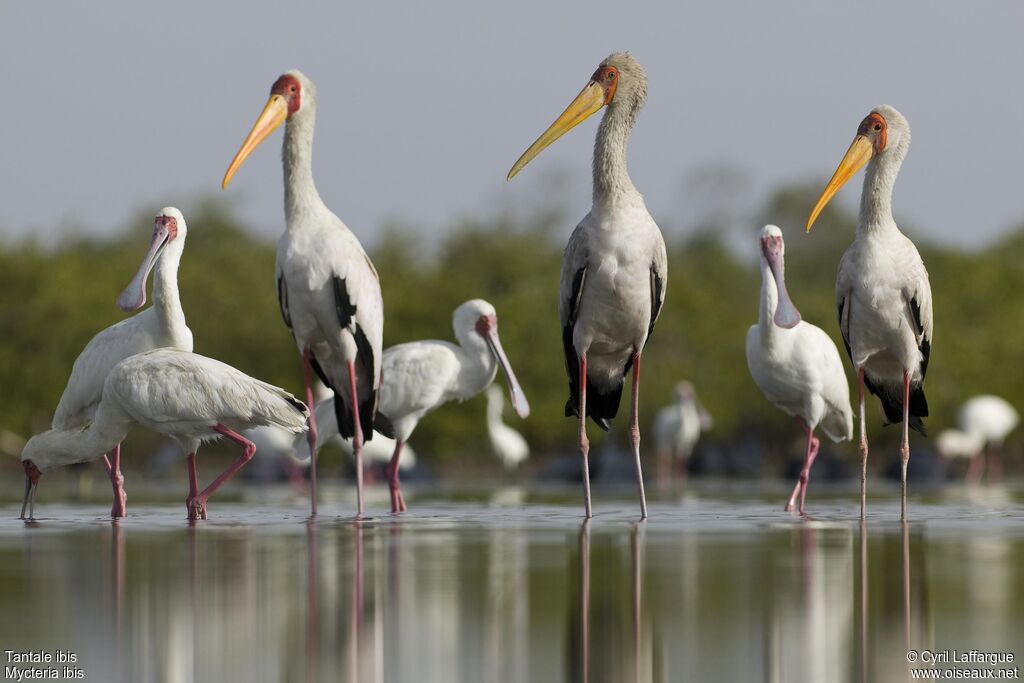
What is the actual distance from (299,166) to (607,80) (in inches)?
92.6

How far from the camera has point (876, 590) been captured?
6750mm

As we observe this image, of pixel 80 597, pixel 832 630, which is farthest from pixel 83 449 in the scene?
pixel 832 630

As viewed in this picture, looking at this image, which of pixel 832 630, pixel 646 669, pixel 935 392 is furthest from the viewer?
→ pixel 935 392

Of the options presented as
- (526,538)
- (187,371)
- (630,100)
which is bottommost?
(526,538)

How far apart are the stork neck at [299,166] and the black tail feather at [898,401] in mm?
4620

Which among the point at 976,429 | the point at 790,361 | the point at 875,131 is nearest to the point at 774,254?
the point at 790,361

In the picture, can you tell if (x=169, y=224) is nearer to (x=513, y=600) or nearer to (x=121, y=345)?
(x=121, y=345)

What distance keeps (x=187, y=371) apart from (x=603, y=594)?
576 cm

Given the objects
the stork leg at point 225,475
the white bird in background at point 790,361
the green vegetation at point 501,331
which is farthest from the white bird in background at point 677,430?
the stork leg at point 225,475

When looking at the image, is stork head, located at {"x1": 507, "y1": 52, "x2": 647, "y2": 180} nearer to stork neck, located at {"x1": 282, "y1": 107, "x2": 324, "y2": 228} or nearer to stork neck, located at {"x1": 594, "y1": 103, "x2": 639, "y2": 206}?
stork neck, located at {"x1": 594, "y1": 103, "x2": 639, "y2": 206}

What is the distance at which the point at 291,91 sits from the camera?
43.4 feet

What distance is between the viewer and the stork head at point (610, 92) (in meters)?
12.4

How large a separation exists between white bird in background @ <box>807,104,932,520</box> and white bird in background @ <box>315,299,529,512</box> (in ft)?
11.4

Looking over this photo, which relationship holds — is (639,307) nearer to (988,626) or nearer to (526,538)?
(526,538)
